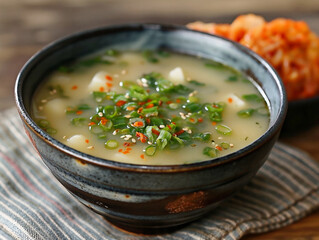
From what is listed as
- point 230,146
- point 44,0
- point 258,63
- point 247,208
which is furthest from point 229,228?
point 44,0

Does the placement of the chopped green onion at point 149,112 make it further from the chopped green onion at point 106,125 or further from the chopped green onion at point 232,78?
the chopped green onion at point 232,78

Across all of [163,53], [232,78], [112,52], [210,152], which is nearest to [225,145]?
[210,152]

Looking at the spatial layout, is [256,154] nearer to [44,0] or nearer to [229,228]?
[229,228]

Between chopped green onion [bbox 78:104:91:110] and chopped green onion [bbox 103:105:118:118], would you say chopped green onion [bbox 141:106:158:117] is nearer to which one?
chopped green onion [bbox 103:105:118:118]

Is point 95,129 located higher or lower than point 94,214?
higher

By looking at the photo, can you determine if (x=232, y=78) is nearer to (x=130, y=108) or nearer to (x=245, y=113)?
(x=245, y=113)

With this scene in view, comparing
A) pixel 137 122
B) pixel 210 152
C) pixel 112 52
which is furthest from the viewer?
pixel 112 52

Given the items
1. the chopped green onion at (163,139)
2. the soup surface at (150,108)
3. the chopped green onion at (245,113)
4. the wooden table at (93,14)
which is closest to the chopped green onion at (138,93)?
the soup surface at (150,108)
